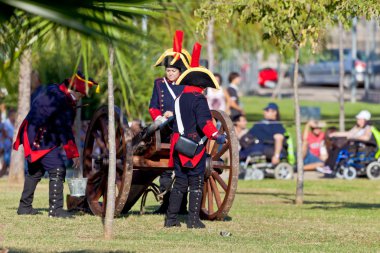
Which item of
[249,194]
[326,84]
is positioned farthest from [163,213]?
[326,84]

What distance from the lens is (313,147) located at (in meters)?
23.6

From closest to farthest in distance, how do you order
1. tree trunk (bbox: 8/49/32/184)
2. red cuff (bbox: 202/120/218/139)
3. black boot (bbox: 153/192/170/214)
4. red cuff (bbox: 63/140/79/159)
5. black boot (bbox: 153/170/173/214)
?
red cuff (bbox: 202/120/218/139), red cuff (bbox: 63/140/79/159), black boot (bbox: 153/170/173/214), black boot (bbox: 153/192/170/214), tree trunk (bbox: 8/49/32/184)

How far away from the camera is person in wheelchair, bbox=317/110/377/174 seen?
2212 centimetres

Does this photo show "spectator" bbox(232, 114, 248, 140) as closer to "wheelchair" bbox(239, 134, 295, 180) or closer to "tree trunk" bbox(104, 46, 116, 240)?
"wheelchair" bbox(239, 134, 295, 180)

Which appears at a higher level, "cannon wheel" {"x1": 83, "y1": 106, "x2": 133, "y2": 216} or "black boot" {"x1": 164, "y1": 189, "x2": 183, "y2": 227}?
"cannon wheel" {"x1": 83, "y1": 106, "x2": 133, "y2": 216}

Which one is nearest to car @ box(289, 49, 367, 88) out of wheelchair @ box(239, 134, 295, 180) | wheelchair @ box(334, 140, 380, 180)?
wheelchair @ box(334, 140, 380, 180)

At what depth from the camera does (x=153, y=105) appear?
43.2 ft

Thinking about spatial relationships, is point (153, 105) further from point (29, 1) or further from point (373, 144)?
point (373, 144)

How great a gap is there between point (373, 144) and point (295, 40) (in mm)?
7074

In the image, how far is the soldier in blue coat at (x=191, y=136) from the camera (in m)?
12.1

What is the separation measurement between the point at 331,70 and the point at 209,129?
1644 inches

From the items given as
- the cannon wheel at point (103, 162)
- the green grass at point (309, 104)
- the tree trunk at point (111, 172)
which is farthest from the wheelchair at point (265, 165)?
the tree trunk at point (111, 172)

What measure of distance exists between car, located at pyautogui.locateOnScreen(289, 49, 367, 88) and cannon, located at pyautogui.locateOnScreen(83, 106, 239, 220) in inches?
1423

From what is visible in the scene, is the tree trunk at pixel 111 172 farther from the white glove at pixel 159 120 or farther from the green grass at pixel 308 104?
the green grass at pixel 308 104
